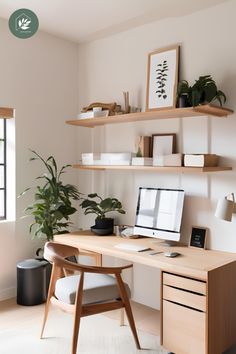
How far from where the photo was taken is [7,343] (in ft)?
9.41

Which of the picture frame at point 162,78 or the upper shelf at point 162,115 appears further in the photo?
the picture frame at point 162,78

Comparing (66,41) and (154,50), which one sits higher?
(66,41)

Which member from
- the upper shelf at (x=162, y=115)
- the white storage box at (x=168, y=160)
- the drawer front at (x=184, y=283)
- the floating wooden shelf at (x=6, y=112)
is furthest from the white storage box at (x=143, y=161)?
the floating wooden shelf at (x=6, y=112)

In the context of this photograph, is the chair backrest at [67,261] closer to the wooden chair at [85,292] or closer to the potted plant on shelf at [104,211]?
the wooden chair at [85,292]

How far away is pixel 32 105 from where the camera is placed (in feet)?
12.8

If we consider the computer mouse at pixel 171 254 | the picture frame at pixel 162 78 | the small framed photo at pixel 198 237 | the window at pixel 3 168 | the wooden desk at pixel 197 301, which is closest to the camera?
the wooden desk at pixel 197 301

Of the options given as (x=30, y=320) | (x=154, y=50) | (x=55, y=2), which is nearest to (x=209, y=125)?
(x=154, y=50)

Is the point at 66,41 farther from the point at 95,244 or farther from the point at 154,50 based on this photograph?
the point at 95,244

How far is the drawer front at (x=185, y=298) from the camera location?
250 centimetres

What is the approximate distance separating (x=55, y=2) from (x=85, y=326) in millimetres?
2651

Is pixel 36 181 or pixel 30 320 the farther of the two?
pixel 36 181

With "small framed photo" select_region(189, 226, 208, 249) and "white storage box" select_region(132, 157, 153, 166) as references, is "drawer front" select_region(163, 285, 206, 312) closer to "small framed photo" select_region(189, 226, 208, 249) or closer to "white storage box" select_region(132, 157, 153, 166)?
"small framed photo" select_region(189, 226, 208, 249)

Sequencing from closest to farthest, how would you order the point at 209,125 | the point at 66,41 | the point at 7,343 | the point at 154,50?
the point at 7,343, the point at 209,125, the point at 154,50, the point at 66,41

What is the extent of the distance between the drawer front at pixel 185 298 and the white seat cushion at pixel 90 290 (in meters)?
0.30
